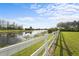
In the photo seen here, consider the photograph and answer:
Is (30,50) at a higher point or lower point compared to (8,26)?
lower

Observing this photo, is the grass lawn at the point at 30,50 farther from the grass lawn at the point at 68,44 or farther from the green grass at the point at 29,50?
the grass lawn at the point at 68,44

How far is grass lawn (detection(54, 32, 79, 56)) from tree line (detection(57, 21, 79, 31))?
7 centimetres

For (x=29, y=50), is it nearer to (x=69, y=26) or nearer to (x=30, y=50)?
(x=30, y=50)

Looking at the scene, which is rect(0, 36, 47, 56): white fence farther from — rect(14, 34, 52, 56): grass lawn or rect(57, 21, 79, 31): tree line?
rect(57, 21, 79, 31): tree line

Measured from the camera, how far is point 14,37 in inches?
125

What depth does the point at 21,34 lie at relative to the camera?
3.19 m

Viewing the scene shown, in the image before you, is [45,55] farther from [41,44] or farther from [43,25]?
[43,25]

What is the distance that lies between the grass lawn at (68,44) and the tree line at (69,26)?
7cm

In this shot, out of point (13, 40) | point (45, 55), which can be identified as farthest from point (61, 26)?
point (13, 40)

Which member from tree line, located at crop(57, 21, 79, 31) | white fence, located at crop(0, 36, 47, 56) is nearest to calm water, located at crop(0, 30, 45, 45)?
white fence, located at crop(0, 36, 47, 56)

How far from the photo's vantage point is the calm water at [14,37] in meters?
3.13

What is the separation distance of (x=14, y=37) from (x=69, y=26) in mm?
708

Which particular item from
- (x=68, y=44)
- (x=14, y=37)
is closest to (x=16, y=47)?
(x=14, y=37)

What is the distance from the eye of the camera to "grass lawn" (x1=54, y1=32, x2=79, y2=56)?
3158 millimetres
